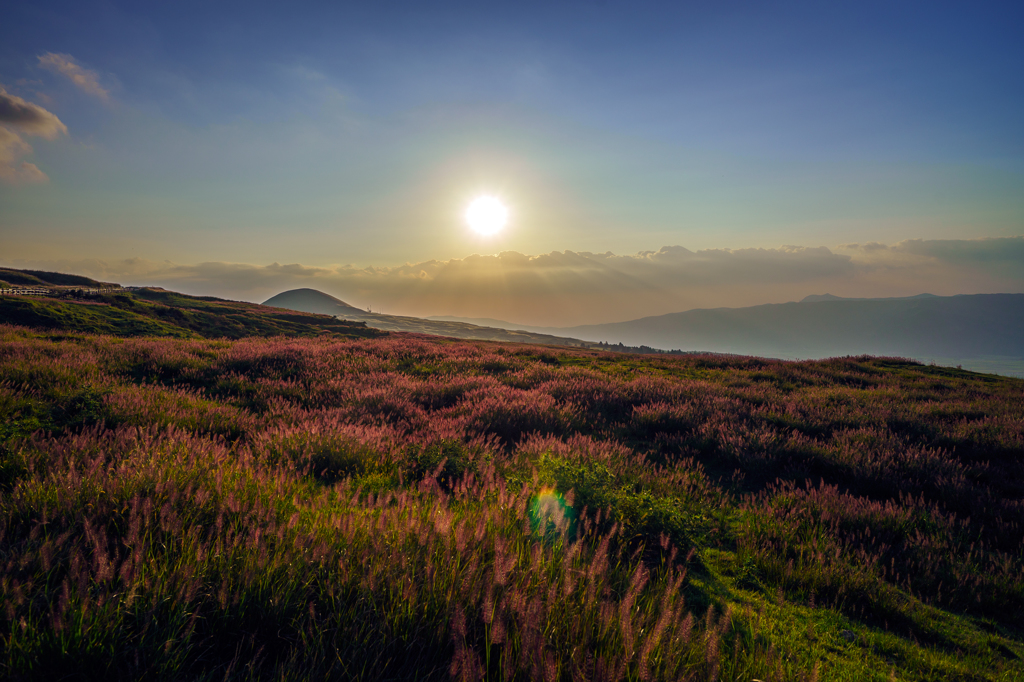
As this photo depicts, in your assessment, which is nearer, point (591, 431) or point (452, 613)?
point (452, 613)

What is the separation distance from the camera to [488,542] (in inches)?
102

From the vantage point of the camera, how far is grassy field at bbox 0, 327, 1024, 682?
5.62 feet

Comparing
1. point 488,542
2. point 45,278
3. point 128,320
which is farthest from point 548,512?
point 45,278

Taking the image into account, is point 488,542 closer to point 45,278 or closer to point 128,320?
point 128,320

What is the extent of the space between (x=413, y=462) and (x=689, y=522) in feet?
10.0

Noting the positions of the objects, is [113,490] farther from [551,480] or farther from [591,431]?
[591,431]

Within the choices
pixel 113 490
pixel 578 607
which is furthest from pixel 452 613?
pixel 113 490

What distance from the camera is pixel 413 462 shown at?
4.72 metres

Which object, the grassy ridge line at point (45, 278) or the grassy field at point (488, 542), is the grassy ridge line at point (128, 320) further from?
the grassy ridge line at point (45, 278)

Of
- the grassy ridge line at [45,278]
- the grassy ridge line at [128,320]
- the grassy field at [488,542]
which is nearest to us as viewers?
the grassy field at [488,542]

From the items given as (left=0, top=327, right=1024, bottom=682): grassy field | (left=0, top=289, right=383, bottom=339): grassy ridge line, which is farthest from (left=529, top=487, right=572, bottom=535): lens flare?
(left=0, top=289, right=383, bottom=339): grassy ridge line

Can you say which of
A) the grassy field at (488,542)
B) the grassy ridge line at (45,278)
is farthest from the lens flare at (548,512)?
the grassy ridge line at (45,278)

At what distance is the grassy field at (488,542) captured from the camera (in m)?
1.71

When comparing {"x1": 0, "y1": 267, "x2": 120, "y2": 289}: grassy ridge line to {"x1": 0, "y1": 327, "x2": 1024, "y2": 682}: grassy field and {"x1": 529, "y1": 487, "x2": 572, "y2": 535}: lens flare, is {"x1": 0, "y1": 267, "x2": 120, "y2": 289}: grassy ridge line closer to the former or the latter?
{"x1": 0, "y1": 327, "x2": 1024, "y2": 682}: grassy field
